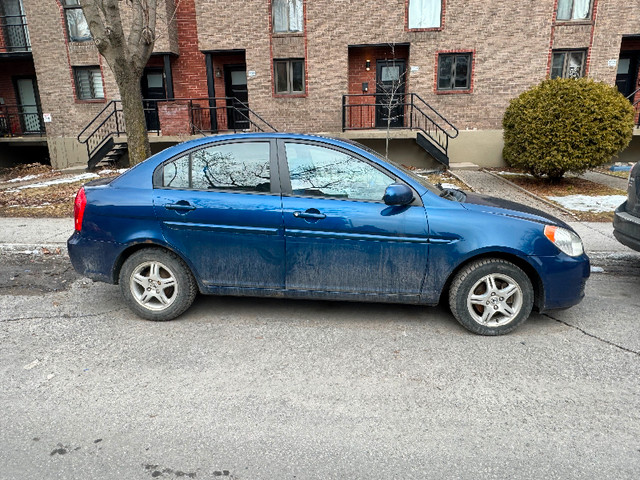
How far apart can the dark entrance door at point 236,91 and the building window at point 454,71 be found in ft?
21.5

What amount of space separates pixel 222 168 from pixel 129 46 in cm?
633

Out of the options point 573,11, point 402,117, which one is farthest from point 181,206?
point 573,11

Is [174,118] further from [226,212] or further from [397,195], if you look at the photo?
[397,195]

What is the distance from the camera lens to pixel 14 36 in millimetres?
16750

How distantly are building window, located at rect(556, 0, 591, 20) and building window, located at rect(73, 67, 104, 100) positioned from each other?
15.3 metres

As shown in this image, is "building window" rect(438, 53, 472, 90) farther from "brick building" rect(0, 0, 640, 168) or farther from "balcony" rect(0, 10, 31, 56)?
"balcony" rect(0, 10, 31, 56)

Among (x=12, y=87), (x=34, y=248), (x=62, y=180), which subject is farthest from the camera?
(x=12, y=87)

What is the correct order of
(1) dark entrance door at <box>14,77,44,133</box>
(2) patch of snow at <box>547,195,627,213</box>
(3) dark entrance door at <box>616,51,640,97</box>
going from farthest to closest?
(1) dark entrance door at <box>14,77,44,133</box>, (3) dark entrance door at <box>616,51,640,97</box>, (2) patch of snow at <box>547,195,627,213</box>

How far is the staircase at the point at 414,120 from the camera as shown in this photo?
13547 mm

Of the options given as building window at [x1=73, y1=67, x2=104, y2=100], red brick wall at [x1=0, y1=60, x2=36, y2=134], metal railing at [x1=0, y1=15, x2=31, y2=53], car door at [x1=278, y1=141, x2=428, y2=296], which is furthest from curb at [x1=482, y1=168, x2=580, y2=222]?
red brick wall at [x1=0, y1=60, x2=36, y2=134]

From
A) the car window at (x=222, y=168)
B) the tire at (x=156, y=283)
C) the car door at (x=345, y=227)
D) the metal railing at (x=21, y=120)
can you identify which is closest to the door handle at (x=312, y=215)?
the car door at (x=345, y=227)

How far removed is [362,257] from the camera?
12.1ft

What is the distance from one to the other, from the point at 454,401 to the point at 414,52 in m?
13.4

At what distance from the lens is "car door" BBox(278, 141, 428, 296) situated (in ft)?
11.9
